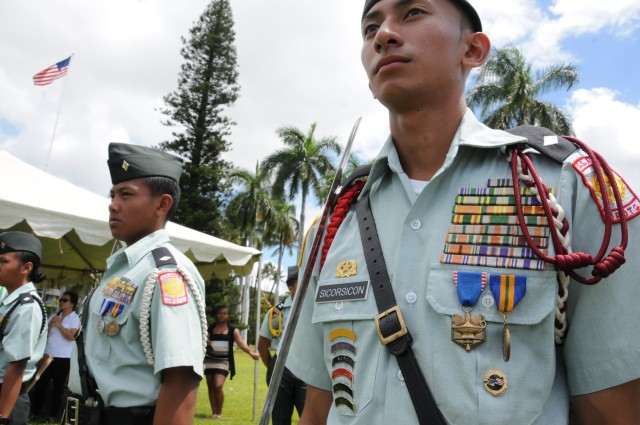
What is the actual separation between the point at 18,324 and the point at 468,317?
3.61m

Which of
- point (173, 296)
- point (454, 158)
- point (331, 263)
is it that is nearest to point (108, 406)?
point (173, 296)

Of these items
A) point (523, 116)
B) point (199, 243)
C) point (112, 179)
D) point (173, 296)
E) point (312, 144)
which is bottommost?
point (173, 296)

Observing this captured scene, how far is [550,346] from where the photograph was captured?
3.57ft

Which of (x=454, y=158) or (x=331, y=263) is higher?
(x=454, y=158)

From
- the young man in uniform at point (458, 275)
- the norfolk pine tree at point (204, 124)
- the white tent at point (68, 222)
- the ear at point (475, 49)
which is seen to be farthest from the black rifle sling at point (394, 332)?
the norfolk pine tree at point (204, 124)

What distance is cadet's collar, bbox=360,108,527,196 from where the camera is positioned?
4.28ft

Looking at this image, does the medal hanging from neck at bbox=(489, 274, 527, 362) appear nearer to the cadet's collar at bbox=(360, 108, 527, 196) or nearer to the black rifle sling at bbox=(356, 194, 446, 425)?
the black rifle sling at bbox=(356, 194, 446, 425)

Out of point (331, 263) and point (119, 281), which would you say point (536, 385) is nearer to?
point (331, 263)

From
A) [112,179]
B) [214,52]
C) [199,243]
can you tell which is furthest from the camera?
[214,52]

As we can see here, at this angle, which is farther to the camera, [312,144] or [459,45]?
[312,144]

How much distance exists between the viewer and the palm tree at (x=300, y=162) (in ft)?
117

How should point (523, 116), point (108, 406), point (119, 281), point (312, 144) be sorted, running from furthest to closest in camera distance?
point (312, 144)
point (523, 116)
point (119, 281)
point (108, 406)

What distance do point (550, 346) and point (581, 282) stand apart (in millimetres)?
146

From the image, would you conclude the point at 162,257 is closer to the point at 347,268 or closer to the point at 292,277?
the point at 347,268
